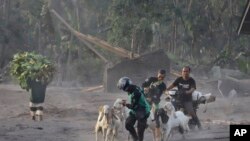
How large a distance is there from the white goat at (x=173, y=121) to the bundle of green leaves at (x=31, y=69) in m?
4.26

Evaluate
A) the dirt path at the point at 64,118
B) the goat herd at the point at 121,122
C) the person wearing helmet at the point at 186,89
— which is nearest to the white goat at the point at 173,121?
the goat herd at the point at 121,122

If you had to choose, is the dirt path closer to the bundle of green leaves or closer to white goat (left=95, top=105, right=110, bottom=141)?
white goat (left=95, top=105, right=110, bottom=141)

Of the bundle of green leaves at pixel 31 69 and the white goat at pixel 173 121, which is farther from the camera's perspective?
the bundle of green leaves at pixel 31 69

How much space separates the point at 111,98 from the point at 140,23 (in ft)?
26.0

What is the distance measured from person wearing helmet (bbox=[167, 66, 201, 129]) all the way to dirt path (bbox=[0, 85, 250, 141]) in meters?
0.58

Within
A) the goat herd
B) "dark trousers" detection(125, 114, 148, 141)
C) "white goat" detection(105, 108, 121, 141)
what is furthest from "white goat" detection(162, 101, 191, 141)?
"dark trousers" detection(125, 114, 148, 141)

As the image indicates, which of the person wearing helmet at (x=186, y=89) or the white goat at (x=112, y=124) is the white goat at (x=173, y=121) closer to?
the person wearing helmet at (x=186, y=89)

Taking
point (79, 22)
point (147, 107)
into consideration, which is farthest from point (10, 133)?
point (79, 22)

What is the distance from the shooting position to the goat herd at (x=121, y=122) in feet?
40.1

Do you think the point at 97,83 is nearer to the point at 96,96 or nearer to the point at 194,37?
the point at 96,96

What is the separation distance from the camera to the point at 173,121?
1343 cm

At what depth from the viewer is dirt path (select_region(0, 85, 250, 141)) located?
13734 mm

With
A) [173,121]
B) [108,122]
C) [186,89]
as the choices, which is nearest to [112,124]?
[108,122]

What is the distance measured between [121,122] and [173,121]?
134 cm
